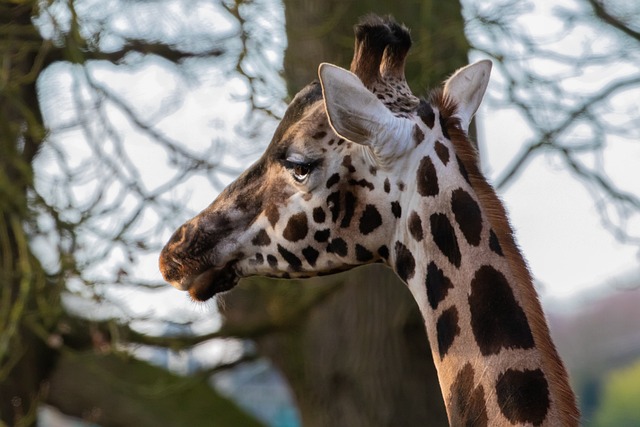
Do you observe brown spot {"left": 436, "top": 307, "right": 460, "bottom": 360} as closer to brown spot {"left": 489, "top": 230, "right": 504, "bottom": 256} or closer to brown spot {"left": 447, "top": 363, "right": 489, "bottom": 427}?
brown spot {"left": 447, "top": 363, "right": 489, "bottom": 427}

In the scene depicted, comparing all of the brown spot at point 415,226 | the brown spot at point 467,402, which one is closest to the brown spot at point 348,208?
the brown spot at point 415,226

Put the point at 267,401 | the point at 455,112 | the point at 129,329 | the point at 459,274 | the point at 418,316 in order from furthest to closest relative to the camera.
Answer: the point at 267,401 < the point at 418,316 < the point at 129,329 < the point at 455,112 < the point at 459,274

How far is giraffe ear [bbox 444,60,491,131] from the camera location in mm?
3807

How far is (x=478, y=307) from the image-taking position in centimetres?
329

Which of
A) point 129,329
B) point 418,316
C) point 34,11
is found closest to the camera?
point 34,11

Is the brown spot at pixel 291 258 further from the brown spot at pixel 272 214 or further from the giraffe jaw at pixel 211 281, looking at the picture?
the giraffe jaw at pixel 211 281

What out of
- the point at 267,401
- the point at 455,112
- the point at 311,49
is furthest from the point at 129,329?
the point at 267,401

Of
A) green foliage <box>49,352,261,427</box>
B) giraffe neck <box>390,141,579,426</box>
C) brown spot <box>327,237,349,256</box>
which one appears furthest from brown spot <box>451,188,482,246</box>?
green foliage <box>49,352,261,427</box>

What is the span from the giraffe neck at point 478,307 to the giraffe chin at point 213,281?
2.24ft

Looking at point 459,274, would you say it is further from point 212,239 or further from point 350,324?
point 350,324

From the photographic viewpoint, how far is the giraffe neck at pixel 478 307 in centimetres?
315

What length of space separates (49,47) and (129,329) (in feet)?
6.18

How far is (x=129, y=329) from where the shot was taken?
7031 millimetres

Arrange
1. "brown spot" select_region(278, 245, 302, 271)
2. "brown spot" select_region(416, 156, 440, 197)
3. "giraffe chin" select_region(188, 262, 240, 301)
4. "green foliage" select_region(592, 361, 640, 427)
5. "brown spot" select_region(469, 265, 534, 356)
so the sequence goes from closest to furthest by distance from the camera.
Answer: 1. "brown spot" select_region(469, 265, 534, 356)
2. "brown spot" select_region(416, 156, 440, 197)
3. "brown spot" select_region(278, 245, 302, 271)
4. "giraffe chin" select_region(188, 262, 240, 301)
5. "green foliage" select_region(592, 361, 640, 427)
